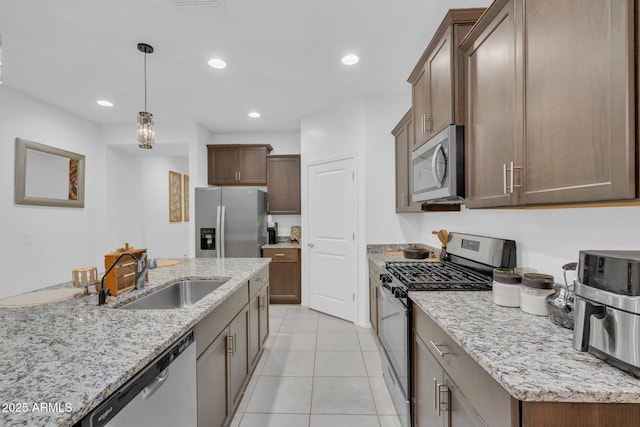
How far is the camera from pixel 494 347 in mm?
885

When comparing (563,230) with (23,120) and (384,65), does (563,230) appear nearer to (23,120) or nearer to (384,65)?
(384,65)

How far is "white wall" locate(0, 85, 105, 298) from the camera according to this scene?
305 centimetres

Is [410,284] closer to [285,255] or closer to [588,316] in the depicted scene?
[588,316]

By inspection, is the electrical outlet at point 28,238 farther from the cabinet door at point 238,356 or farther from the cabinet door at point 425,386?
the cabinet door at point 425,386

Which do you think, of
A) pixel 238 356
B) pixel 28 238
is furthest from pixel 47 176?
pixel 238 356

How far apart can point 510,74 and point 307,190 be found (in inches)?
117

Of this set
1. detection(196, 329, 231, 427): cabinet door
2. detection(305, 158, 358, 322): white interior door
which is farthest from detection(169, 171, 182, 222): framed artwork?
detection(196, 329, 231, 427): cabinet door

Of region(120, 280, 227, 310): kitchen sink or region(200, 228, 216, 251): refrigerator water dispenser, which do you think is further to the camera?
region(200, 228, 216, 251): refrigerator water dispenser

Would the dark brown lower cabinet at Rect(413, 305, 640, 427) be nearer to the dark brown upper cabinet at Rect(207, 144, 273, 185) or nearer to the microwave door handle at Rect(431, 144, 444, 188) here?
the microwave door handle at Rect(431, 144, 444, 188)

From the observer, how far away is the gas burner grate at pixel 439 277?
1.57 meters

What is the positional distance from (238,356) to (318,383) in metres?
0.75

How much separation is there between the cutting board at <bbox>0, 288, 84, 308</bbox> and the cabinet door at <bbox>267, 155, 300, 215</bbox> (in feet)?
9.93

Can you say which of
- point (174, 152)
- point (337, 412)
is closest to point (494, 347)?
point (337, 412)

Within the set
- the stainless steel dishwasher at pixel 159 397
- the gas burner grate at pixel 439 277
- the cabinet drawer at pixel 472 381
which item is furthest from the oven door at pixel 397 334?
the stainless steel dishwasher at pixel 159 397
